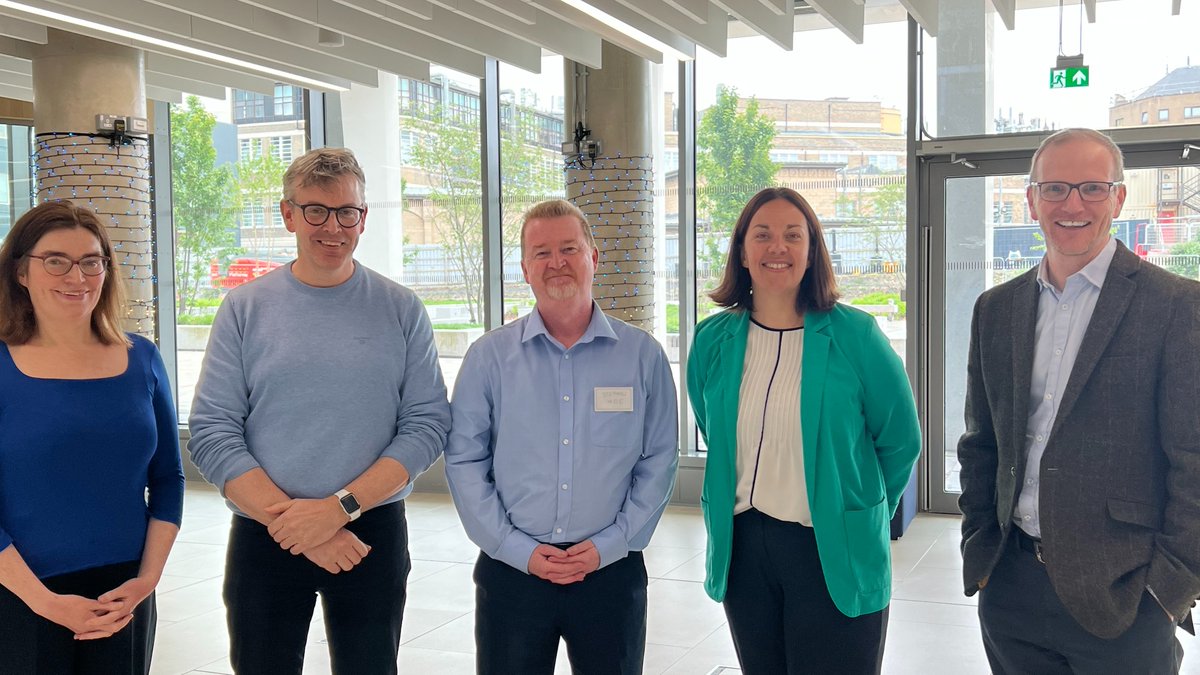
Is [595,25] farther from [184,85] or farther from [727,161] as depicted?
[184,85]

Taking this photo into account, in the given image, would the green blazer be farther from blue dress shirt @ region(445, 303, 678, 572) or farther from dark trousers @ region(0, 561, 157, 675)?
dark trousers @ region(0, 561, 157, 675)

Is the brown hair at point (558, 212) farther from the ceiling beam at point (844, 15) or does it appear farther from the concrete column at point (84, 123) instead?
the concrete column at point (84, 123)

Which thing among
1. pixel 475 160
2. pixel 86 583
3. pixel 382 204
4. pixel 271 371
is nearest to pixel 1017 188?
pixel 475 160

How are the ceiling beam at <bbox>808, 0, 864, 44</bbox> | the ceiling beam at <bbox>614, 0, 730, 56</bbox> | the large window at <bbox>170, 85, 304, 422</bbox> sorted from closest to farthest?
the ceiling beam at <bbox>614, 0, 730, 56</bbox> → the ceiling beam at <bbox>808, 0, 864, 44</bbox> → the large window at <bbox>170, 85, 304, 422</bbox>

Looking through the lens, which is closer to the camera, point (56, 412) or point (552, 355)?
point (56, 412)

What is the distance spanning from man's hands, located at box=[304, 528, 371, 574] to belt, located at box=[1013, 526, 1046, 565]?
1572 mm

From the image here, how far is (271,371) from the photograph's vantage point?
8.82 ft

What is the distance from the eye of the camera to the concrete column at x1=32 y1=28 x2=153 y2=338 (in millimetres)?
6711

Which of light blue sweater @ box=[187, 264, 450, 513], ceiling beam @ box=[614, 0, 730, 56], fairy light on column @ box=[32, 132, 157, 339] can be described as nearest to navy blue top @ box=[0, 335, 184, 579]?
light blue sweater @ box=[187, 264, 450, 513]

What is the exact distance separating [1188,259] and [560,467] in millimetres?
5897

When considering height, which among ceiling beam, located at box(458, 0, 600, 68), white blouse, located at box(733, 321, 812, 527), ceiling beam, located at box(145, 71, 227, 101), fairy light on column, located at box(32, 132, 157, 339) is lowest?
white blouse, located at box(733, 321, 812, 527)

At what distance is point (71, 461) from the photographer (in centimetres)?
248

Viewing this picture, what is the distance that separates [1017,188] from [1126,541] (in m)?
5.60

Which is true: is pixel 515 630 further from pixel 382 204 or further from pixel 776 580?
pixel 382 204
